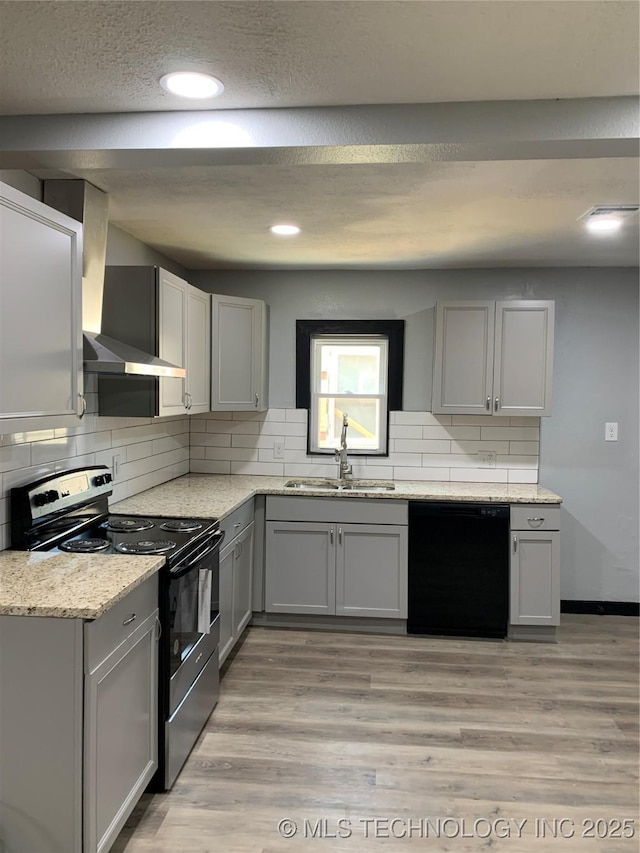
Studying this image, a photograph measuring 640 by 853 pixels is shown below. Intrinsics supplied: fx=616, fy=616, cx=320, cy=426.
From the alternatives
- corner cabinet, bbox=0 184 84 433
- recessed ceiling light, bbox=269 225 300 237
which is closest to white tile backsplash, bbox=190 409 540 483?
recessed ceiling light, bbox=269 225 300 237

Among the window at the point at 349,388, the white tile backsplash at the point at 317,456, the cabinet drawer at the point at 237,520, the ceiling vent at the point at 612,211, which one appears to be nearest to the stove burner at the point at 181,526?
the cabinet drawer at the point at 237,520

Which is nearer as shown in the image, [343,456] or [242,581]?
[242,581]

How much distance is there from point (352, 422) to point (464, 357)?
3.07 feet

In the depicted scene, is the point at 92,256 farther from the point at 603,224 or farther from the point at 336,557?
the point at 603,224

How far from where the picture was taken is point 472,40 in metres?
1.50

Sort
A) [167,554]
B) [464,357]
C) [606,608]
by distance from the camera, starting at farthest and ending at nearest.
Answer: [606,608] < [464,357] < [167,554]

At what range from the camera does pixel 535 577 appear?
3689mm

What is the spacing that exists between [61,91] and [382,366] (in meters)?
2.87

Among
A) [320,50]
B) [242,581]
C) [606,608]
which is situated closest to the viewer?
[320,50]

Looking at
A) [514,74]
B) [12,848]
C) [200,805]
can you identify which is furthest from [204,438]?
[514,74]

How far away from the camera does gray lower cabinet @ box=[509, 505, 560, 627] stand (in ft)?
12.0

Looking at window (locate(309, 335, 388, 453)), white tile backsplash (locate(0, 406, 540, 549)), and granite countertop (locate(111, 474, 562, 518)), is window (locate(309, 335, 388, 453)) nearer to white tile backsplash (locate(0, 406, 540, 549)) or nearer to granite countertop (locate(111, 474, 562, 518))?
white tile backsplash (locate(0, 406, 540, 549))

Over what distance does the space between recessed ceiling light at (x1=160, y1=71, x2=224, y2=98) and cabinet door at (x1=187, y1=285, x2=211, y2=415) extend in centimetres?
180

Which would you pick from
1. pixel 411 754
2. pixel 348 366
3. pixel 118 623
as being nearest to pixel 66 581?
pixel 118 623
